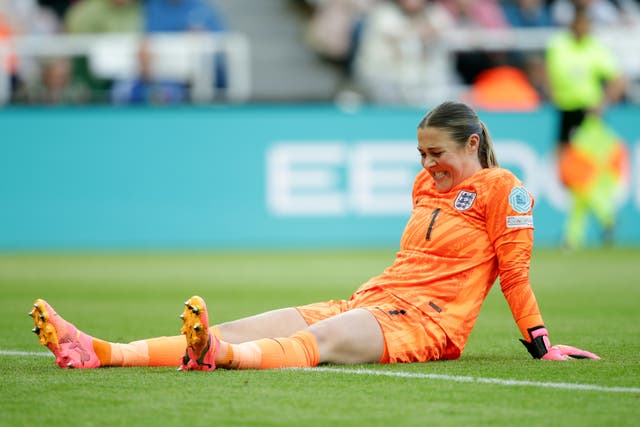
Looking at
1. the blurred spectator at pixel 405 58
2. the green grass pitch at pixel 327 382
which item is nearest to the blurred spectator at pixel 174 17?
the blurred spectator at pixel 405 58

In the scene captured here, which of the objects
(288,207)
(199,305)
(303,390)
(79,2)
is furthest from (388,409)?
(79,2)

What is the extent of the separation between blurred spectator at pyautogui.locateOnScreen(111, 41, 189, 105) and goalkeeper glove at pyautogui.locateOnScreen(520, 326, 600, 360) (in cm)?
1163

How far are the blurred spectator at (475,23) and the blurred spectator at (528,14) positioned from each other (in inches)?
6.6

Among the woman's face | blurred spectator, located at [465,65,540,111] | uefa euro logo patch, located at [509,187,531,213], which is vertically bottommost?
uefa euro logo patch, located at [509,187,531,213]

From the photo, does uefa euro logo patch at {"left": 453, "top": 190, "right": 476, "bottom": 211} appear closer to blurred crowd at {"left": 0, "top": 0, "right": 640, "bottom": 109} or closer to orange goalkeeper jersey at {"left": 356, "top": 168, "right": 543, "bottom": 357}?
orange goalkeeper jersey at {"left": 356, "top": 168, "right": 543, "bottom": 357}

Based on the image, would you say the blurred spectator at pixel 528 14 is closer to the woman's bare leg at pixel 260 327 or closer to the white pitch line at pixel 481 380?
the woman's bare leg at pixel 260 327

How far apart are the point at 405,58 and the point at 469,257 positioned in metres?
13.1

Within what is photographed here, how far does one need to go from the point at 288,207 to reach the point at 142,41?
2.98m

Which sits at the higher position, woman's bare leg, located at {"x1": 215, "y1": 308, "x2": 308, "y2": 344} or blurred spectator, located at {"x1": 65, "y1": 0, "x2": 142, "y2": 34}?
blurred spectator, located at {"x1": 65, "y1": 0, "x2": 142, "y2": 34}

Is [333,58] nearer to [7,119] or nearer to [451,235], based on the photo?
[7,119]

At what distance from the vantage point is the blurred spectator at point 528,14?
21.0 meters

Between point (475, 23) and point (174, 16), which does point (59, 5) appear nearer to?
point (174, 16)

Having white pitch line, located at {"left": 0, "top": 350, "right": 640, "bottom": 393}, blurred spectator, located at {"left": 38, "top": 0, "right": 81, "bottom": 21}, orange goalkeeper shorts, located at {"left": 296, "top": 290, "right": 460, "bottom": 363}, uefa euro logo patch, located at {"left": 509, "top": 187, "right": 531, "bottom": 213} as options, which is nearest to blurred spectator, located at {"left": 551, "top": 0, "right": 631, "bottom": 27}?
blurred spectator, located at {"left": 38, "top": 0, "right": 81, "bottom": 21}

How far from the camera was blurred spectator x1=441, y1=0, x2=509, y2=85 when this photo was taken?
19.3 meters
